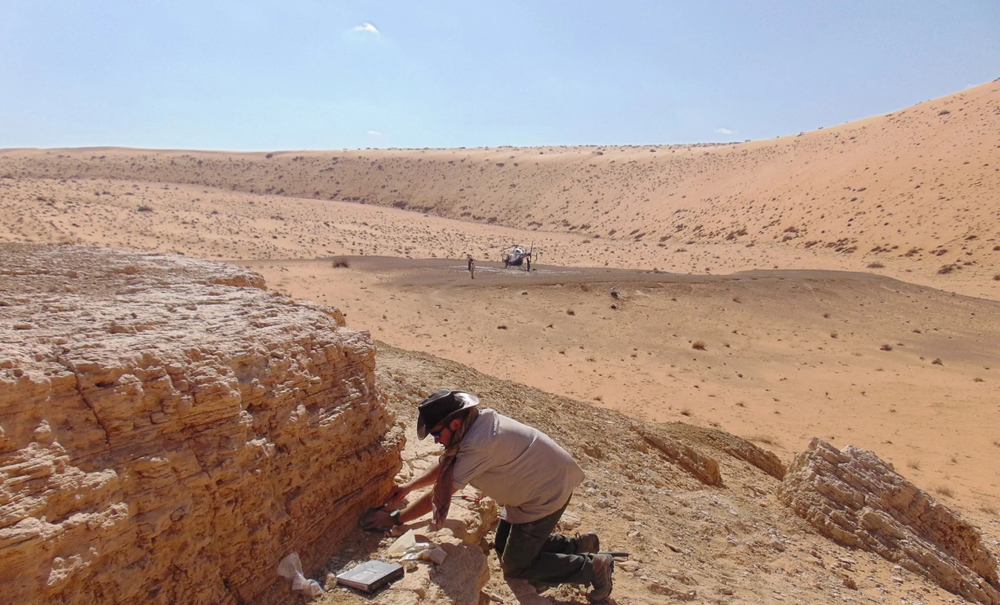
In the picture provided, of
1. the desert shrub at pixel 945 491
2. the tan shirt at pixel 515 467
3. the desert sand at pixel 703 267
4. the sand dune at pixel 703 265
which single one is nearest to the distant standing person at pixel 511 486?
the tan shirt at pixel 515 467

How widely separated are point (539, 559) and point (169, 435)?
2.35 metres

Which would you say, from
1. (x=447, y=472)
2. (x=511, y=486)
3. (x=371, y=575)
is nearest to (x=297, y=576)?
(x=371, y=575)

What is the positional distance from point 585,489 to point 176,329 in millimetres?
4307

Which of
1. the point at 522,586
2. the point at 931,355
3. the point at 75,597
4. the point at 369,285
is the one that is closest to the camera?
the point at 75,597

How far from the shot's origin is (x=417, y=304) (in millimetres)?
21469

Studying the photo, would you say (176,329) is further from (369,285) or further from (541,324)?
(369,285)

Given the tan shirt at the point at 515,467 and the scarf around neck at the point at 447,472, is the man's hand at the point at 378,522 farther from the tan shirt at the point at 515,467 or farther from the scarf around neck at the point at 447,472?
the tan shirt at the point at 515,467

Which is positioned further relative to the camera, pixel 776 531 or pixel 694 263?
pixel 694 263

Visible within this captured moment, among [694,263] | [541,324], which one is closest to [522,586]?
[541,324]

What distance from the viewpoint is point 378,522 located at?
417 cm

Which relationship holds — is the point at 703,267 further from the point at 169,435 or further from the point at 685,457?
the point at 169,435

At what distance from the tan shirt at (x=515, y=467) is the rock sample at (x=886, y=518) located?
4.69 meters

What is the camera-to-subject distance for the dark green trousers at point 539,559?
13.2 feet

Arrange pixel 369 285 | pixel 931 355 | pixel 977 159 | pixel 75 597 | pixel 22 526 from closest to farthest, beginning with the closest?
pixel 22 526 < pixel 75 597 < pixel 931 355 < pixel 369 285 < pixel 977 159
